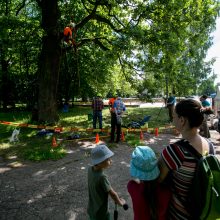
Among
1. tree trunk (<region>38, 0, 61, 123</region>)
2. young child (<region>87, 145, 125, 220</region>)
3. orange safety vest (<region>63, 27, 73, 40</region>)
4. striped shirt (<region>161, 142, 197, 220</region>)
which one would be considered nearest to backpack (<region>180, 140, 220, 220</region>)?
striped shirt (<region>161, 142, 197, 220</region>)

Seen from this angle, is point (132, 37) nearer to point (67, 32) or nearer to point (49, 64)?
point (67, 32)

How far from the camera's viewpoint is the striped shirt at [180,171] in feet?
6.39

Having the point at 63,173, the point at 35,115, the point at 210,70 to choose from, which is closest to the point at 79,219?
the point at 63,173

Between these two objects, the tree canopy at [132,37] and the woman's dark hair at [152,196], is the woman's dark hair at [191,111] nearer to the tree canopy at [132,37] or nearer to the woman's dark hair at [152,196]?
the woman's dark hair at [152,196]

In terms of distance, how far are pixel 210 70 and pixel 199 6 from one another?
38517 mm

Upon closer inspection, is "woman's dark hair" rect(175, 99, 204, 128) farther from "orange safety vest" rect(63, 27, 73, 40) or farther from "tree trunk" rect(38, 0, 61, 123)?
"tree trunk" rect(38, 0, 61, 123)

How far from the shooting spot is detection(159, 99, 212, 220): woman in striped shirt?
196 cm

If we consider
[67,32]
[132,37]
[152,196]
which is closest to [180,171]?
[152,196]

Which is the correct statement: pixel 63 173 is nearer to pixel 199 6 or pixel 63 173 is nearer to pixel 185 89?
pixel 199 6

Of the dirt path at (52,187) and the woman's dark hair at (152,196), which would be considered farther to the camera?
the dirt path at (52,187)

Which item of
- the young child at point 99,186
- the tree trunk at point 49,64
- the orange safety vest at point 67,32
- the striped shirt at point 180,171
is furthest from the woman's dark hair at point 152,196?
the tree trunk at point 49,64

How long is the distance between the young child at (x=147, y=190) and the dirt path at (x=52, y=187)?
8.44 ft

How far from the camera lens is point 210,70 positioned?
48.1m

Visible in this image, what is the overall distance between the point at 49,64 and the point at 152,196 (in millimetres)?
13558
